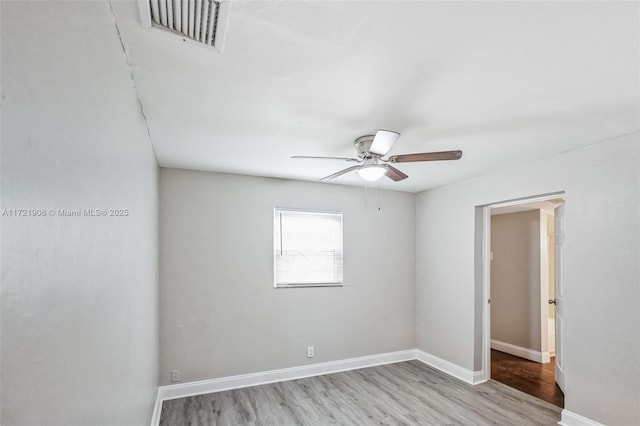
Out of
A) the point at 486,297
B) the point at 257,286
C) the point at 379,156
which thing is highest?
the point at 379,156

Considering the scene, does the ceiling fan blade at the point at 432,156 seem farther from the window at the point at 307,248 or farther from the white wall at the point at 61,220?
the window at the point at 307,248

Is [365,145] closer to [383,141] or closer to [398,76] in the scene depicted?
[383,141]

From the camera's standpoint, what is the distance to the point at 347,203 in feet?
15.1

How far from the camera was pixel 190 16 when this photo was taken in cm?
130

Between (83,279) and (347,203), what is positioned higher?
(347,203)

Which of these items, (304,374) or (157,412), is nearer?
(157,412)

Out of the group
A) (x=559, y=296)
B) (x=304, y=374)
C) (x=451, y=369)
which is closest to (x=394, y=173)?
(x=559, y=296)

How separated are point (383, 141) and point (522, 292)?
14.0 feet

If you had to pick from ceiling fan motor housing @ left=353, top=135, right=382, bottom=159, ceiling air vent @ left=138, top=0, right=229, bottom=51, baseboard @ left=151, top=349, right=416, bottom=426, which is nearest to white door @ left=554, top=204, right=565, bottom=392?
baseboard @ left=151, top=349, right=416, bottom=426

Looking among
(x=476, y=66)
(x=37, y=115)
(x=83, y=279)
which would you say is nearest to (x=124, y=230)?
(x=83, y=279)

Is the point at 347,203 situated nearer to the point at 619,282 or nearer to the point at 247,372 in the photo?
the point at 247,372

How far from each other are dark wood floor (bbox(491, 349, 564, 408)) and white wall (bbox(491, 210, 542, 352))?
11.9 inches

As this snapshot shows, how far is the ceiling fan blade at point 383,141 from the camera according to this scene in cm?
213

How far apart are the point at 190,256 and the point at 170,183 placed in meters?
0.84
